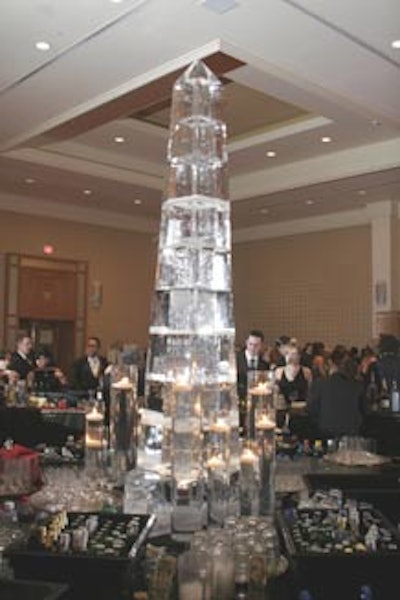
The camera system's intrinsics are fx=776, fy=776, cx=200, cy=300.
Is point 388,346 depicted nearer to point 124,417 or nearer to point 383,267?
point 124,417

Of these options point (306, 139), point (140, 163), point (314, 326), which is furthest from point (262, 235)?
point (306, 139)

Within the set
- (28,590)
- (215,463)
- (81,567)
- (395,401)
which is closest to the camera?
(28,590)

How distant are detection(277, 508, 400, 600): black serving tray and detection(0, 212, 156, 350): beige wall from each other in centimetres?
1128

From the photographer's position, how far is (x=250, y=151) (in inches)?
430

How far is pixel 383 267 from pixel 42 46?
25.8 feet

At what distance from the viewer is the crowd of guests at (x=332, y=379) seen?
6.07m

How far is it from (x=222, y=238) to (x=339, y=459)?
1.83 meters

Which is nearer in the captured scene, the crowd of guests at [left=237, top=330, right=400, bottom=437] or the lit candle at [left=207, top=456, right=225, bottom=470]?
the lit candle at [left=207, top=456, right=225, bottom=470]

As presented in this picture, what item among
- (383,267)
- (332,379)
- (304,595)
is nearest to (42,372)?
(332,379)

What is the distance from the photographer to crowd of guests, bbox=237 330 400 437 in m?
6.07

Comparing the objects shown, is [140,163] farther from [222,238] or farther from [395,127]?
[222,238]

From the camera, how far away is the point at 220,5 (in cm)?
579

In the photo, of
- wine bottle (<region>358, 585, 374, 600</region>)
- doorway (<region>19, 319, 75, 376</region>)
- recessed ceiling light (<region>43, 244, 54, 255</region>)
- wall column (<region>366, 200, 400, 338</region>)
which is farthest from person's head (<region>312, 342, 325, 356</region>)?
wine bottle (<region>358, 585, 374, 600</region>)

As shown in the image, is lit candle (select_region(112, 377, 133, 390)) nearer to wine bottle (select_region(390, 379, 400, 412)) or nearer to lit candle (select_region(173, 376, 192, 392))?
lit candle (select_region(173, 376, 192, 392))
